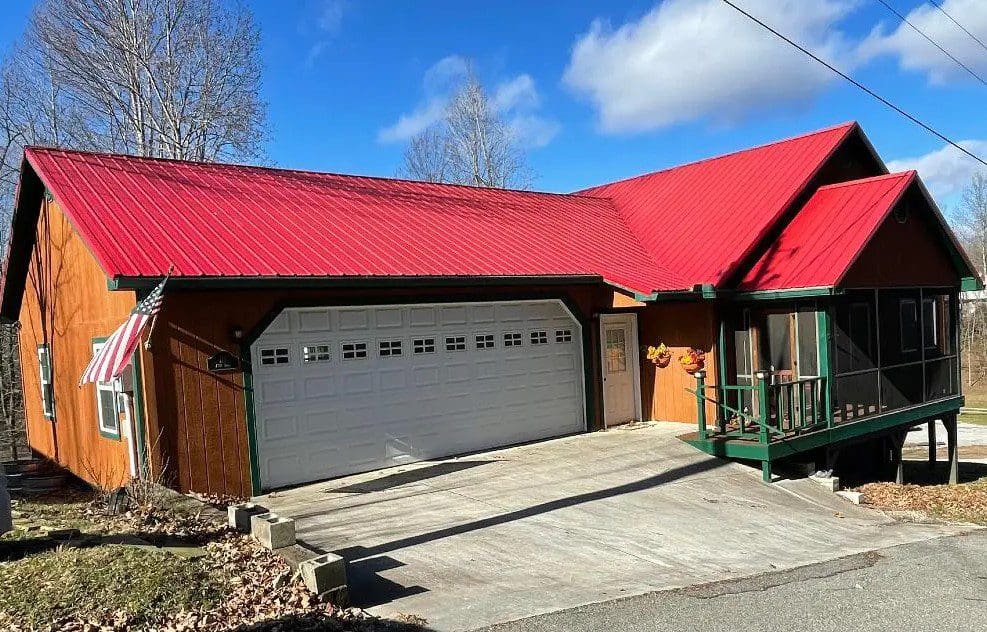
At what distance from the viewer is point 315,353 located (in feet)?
34.1

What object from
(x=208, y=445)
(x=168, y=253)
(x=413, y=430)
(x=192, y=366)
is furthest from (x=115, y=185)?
(x=413, y=430)

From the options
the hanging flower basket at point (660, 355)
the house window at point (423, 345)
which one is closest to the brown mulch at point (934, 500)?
the hanging flower basket at point (660, 355)

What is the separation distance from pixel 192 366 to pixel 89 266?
2.60 m

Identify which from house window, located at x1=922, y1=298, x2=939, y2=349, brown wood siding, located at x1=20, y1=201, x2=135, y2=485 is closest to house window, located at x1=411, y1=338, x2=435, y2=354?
brown wood siding, located at x1=20, y1=201, x2=135, y2=485

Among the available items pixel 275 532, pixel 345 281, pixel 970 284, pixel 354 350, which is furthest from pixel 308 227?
pixel 970 284

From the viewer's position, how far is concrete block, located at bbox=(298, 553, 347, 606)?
5656mm

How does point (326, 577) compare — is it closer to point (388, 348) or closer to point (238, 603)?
point (238, 603)

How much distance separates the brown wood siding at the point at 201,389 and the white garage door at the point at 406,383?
326 millimetres

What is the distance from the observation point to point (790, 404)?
11711mm

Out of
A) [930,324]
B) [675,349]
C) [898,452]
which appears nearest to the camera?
[675,349]

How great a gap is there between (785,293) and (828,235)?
171cm

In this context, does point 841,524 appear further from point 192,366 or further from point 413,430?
point 192,366

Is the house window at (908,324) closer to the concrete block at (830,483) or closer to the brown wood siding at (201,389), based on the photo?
the concrete block at (830,483)

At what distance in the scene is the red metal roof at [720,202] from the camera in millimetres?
14039
